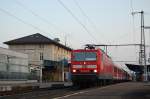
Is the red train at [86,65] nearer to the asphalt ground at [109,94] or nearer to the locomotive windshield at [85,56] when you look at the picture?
the locomotive windshield at [85,56]

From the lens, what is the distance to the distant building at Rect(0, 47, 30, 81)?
5648cm

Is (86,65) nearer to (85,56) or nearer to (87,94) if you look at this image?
(85,56)

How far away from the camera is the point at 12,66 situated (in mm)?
60594

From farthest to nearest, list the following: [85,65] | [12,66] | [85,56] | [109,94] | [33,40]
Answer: [33,40] → [12,66] → [85,56] → [85,65] → [109,94]

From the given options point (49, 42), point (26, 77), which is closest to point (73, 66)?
point (26, 77)

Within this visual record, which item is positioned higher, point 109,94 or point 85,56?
point 85,56

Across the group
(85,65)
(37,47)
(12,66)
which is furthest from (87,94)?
(37,47)

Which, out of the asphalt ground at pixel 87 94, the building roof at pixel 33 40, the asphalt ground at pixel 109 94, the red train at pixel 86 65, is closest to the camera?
the asphalt ground at pixel 109 94

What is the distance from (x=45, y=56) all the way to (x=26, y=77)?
27413mm

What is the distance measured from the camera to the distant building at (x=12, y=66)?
185ft

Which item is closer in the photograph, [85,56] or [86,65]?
[86,65]

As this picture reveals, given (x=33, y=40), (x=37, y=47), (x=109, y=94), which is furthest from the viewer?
(x=33, y=40)

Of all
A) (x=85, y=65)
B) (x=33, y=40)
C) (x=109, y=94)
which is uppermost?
(x=33, y=40)

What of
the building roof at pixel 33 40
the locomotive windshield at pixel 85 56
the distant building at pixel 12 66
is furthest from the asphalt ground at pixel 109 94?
the building roof at pixel 33 40
